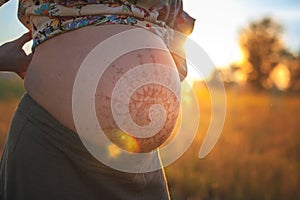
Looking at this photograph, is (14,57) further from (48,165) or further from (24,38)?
(48,165)

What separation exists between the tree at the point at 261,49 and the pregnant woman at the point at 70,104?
162ft

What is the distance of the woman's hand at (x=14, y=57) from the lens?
134 centimetres

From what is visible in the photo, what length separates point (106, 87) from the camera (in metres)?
1.20

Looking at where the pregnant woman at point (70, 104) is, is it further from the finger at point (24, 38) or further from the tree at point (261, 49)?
the tree at point (261, 49)

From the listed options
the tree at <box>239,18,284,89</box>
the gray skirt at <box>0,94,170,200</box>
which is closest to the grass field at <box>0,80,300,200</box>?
the gray skirt at <box>0,94,170,200</box>

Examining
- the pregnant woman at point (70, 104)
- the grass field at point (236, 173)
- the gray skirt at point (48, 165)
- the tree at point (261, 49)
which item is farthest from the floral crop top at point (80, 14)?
the tree at point (261, 49)

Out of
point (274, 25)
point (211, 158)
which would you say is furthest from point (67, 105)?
point (274, 25)

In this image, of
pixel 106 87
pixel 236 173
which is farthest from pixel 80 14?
pixel 236 173

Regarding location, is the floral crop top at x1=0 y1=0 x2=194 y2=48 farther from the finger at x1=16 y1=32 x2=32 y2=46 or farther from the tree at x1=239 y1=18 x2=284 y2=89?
the tree at x1=239 y1=18 x2=284 y2=89

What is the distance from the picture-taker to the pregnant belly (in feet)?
3.91

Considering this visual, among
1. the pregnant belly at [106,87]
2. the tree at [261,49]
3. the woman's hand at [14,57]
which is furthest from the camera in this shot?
the tree at [261,49]

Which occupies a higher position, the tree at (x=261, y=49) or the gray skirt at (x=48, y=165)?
the gray skirt at (x=48, y=165)

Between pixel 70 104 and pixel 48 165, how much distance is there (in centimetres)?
16

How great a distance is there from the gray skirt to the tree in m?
49.6
